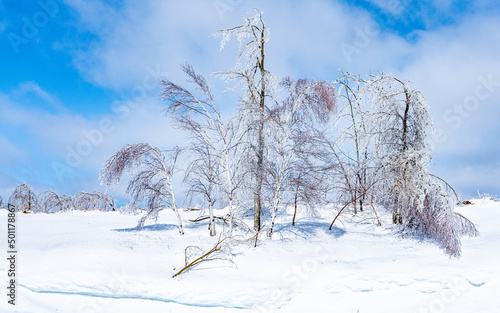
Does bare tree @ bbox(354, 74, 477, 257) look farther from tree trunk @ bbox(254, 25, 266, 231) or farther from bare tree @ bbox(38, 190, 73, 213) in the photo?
bare tree @ bbox(38, 190, 73, 213)

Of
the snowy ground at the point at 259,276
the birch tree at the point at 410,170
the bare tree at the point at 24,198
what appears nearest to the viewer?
the snowy ground at the point at 259,276

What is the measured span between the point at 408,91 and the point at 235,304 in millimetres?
9676

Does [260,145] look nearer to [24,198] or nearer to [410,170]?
[410,170]

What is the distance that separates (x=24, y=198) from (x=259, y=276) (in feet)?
62.1

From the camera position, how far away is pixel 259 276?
8203mm

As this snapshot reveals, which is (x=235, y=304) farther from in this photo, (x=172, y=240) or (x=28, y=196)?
(x=28, y=196)

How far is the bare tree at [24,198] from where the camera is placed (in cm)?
2031

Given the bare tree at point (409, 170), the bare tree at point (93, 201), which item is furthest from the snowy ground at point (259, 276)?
the bare tree at point (93, 201)

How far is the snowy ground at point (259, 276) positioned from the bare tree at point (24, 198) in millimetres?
11444

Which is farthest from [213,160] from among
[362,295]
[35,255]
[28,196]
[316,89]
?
[28,196]

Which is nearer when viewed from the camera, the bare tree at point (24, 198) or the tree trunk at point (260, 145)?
the tree trunk at point (260, 145)

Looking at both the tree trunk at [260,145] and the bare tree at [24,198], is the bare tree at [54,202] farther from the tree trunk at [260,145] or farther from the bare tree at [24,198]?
the tree trunk at [260,145]

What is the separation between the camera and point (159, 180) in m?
11.9

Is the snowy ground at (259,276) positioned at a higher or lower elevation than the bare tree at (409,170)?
lower
